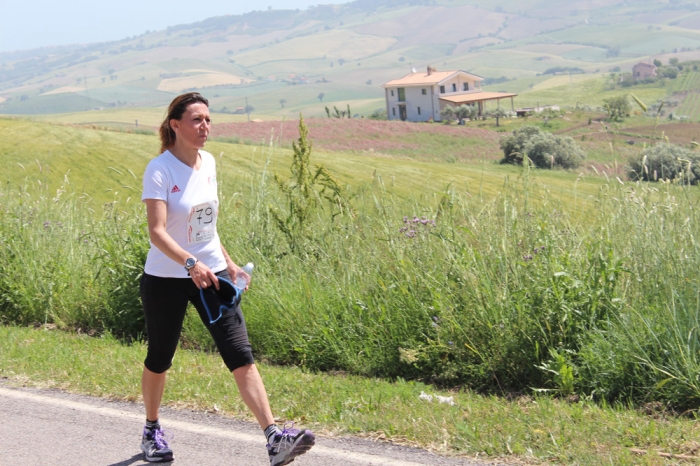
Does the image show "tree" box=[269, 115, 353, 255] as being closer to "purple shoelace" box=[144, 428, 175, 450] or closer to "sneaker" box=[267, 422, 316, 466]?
"purple shoelace" box=[144, 428, 175, 450]

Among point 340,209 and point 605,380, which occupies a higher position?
point 340,209

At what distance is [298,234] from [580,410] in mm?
4141

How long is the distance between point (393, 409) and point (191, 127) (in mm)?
2226

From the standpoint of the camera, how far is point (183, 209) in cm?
460

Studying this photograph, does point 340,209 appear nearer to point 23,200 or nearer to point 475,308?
point 475,308

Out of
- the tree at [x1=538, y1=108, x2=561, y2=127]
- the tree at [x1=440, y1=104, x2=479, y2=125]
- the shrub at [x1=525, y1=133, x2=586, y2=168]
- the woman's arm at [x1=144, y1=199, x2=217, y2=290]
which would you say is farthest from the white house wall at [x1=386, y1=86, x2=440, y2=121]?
the woman's arm at [x1=144, y1=199, x2=217, y2=290]

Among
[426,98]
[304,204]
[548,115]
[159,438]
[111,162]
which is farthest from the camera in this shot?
[426,98]

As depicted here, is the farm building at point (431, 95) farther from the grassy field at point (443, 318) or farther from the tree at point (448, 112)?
the grassy field at point (443, 318)

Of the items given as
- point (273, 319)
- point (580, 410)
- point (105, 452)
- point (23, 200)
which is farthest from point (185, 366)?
point (23, 200)

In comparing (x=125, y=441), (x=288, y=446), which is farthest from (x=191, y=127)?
(x=125, y=441)

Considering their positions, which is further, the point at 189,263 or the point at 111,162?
the point at 111,162

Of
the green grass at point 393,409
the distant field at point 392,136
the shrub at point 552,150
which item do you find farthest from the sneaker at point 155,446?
the distant field at point 392,136

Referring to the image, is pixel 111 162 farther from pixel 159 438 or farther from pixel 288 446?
pixel 288 446

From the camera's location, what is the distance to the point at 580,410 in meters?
4.89
